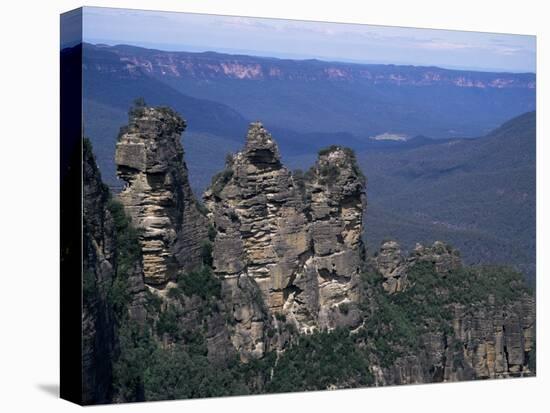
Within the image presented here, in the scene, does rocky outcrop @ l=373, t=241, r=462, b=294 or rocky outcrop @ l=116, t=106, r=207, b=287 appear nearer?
rocky outcrop @ l=116, t=106, r=207, b=287

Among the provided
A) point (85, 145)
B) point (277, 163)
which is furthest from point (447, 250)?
point (85, 145)

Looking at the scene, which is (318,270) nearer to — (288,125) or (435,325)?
(435,325)

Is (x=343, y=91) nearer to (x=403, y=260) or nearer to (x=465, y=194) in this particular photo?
(x=465, y=194)

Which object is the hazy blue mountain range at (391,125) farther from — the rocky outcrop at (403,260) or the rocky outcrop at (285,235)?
the rocky outcrop at (285,235)

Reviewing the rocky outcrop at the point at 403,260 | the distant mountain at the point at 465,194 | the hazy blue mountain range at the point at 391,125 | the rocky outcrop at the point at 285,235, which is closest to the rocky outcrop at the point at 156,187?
the hazy blue mountain range at the point at 391,125

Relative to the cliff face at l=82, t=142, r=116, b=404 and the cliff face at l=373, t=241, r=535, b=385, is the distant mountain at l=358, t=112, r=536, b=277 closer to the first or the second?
the cliff face at l=373, t=241, r=535, b=385

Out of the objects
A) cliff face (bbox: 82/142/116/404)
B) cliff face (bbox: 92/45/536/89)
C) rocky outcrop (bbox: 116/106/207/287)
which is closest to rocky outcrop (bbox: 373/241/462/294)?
cliff face (bbox: 92/45/536/89)

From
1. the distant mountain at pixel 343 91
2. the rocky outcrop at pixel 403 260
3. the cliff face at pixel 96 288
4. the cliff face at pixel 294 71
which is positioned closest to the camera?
the cliff face at pixel 96 288
